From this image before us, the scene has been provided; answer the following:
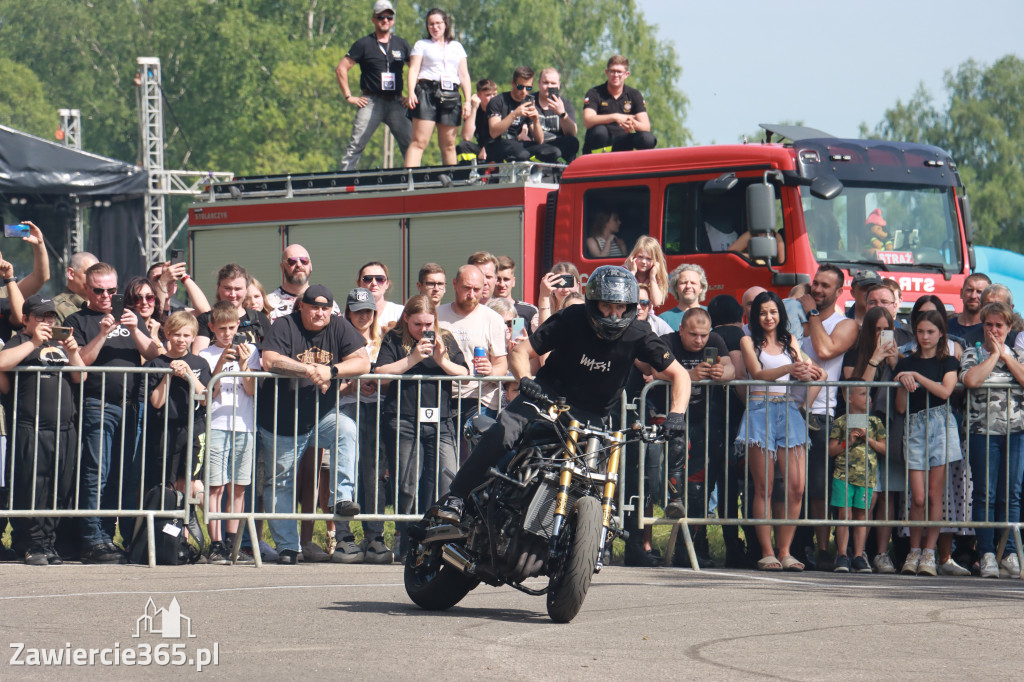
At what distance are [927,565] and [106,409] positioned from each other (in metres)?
5.68

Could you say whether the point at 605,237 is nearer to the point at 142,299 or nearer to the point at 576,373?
the point at 142,299

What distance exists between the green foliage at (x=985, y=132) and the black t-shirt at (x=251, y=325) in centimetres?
7239

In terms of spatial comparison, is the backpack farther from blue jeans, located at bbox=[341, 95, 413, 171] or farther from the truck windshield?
blue jeans, located at bbox=[341, 95, 413, 171]

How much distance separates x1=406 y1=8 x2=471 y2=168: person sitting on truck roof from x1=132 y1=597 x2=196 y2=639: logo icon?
31.9 ft

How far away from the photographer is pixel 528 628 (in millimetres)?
7891

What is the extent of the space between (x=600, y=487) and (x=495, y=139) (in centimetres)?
976

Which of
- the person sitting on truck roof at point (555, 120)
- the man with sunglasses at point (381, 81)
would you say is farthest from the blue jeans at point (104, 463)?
the person sitting on truck roof at point (555, 120)

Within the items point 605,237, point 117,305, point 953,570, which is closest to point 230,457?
point 117,305

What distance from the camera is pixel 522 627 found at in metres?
7.92

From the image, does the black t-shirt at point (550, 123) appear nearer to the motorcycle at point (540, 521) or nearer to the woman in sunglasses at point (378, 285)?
the woman in sunglasses at point (378, 285)

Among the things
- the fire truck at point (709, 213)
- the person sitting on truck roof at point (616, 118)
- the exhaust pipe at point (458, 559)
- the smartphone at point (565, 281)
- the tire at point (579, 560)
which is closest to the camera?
the tire at point (579, 560)

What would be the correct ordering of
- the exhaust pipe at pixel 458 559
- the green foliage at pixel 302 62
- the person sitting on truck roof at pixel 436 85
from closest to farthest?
1. the exhaust pipe at pixel 458 559
2. the person sitting on truck roof at pixel 436 85
3. the green foliage at pixel 302 62

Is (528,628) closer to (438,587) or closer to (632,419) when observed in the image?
(438,587)

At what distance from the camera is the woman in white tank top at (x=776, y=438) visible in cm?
1109
